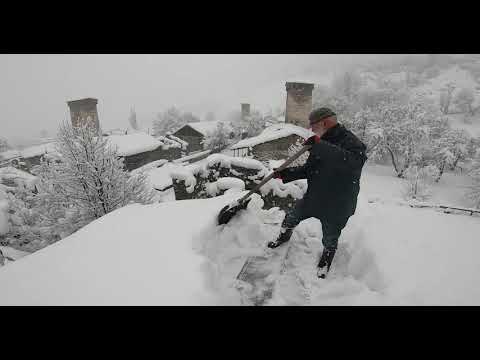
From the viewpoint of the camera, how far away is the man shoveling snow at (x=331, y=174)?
290cm

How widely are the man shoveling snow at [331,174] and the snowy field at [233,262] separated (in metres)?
0.48

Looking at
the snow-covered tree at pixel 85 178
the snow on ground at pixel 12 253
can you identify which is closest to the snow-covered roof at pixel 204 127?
the snow-covered tree at pixel 85 178

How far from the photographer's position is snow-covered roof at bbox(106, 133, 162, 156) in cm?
2486

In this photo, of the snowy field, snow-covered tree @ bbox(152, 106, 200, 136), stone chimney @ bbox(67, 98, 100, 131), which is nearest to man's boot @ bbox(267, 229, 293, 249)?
the snowy field

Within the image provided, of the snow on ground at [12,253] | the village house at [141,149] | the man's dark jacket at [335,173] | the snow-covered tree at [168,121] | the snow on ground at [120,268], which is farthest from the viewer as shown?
the snow-covered tree at [168,121]

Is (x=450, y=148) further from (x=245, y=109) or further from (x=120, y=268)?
(x=120, y=268)

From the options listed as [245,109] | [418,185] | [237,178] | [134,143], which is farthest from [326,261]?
[245,109]

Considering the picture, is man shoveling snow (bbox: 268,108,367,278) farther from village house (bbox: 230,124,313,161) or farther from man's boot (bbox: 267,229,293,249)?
village house (bbox: 230,124,313,161)

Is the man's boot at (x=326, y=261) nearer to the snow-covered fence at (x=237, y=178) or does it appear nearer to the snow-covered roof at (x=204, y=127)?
the snow-covered fence at (x=237, y=178)

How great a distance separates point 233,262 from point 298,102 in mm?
21084

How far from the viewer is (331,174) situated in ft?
9.91

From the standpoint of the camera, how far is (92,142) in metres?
9.87

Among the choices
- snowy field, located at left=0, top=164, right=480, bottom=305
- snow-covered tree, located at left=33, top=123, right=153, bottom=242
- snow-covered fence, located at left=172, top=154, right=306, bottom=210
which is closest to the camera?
snowy field, located at left=0, top=164, right=480, bottom=305

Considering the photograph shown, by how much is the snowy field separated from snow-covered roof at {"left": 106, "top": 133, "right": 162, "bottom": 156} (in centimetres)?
2284
